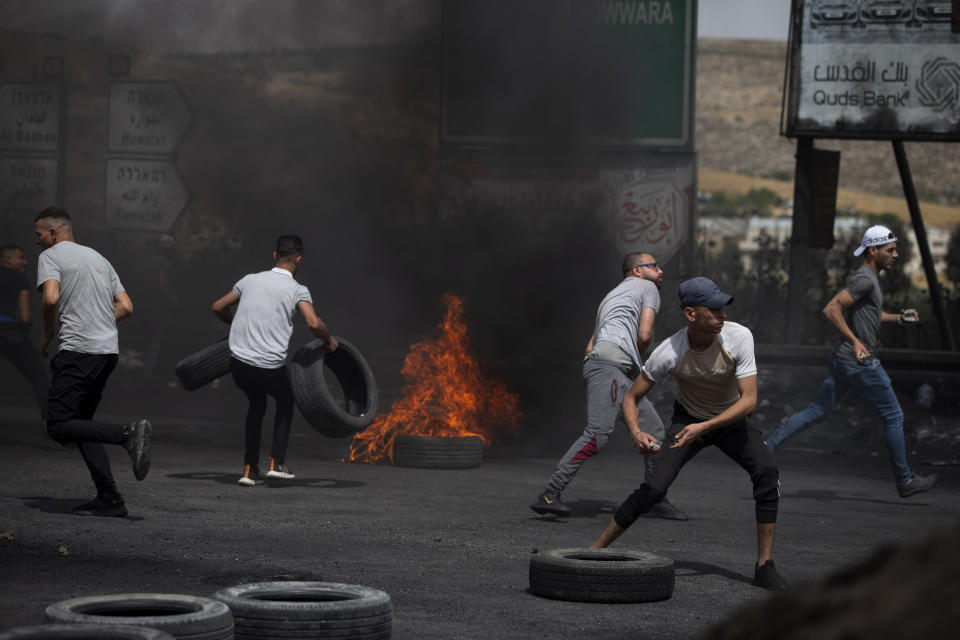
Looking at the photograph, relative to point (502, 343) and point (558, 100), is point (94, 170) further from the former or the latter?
point (502, 343)

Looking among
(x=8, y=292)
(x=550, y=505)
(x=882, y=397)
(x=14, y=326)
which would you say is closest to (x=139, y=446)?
(x=550, y=505)

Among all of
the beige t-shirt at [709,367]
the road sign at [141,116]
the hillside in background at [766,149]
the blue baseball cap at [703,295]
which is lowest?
the beige t-shirt at [709,367]

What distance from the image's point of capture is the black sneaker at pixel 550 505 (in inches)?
322

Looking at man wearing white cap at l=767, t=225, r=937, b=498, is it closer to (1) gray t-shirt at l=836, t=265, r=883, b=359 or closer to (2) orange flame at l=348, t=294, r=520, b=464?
(1) gray t-shirt at l=836, t=265, r=883, b=359

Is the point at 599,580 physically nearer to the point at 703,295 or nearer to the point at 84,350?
the point at 703,295

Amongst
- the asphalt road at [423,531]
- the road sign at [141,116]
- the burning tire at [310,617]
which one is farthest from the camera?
the road sign at [141,116]

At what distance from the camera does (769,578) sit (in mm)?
6156

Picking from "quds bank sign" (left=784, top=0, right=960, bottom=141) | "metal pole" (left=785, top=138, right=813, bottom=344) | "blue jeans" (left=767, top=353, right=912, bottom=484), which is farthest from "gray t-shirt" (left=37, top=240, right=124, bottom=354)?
"metal pole" (left=785, top=138, right=813, bottom=344)

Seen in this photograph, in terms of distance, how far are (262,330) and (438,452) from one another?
226 cm

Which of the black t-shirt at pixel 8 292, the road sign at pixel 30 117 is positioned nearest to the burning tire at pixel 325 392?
the black t-shirt at pixel 8 292

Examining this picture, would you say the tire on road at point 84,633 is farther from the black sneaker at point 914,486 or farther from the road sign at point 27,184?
the road sign at point 27,184

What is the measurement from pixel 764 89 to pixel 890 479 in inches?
3715

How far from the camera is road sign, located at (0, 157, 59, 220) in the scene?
20.6m

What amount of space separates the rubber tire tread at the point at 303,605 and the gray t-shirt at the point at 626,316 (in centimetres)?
410
